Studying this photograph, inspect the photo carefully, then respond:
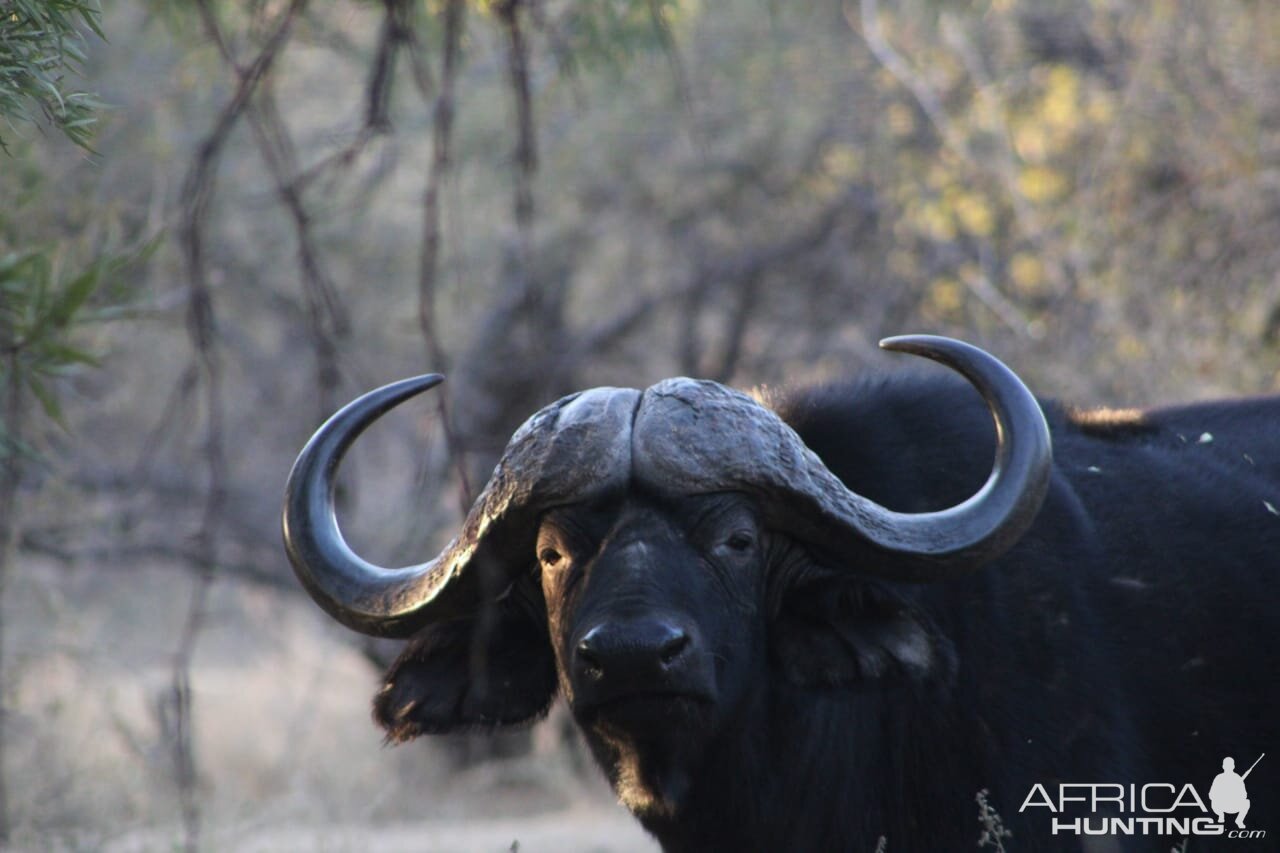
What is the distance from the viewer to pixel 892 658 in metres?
3.58

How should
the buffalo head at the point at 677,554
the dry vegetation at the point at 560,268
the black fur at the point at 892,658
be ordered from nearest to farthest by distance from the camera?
the buffalo head at the point at 677,554
the black fur at the point at 892,658
the dry vegetation at the point at 560,268

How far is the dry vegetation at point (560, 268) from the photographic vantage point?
29.5ft

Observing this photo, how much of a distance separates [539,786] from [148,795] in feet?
13.8

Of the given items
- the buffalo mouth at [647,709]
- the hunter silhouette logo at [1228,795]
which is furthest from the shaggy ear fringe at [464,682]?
the hunter silhouette logo at [1228,795]

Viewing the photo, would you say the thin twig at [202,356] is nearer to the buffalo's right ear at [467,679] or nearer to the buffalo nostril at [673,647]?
the buffalo's right ear at [467,679]

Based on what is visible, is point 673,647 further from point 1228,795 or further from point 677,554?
point 1228,795

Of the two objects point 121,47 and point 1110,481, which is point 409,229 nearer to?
point 121,47

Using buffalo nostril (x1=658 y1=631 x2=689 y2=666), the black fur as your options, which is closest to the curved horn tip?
the black fur

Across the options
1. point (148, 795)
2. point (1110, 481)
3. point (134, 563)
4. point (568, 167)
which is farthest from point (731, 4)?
point (1110, 481)

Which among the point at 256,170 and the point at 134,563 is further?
the point at 256,170

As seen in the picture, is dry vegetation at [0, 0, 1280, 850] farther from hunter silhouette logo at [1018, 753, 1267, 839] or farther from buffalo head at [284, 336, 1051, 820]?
hunter silhouette logo at [1018, 753, 1267, 839]

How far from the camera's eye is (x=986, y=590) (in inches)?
149

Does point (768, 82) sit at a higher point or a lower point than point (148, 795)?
higher

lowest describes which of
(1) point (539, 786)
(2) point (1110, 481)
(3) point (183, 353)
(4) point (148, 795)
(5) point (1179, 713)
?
(1) point (539, 786)
